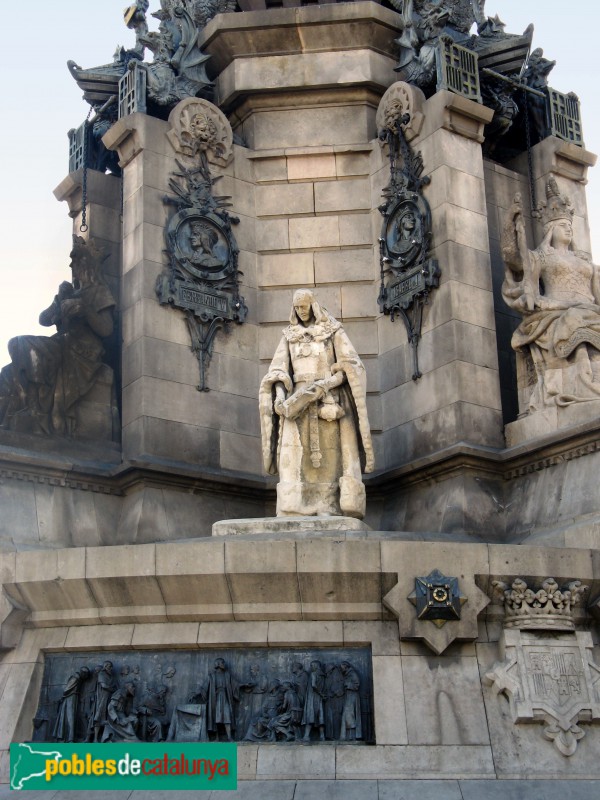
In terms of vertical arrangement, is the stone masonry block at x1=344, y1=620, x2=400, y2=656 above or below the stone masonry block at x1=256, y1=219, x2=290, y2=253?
below

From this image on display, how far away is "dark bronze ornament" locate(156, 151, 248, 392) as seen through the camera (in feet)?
62.4

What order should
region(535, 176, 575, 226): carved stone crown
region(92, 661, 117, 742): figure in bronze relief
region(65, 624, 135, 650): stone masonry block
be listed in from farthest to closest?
region(535, 176, 575, 226): carved stone crown
region(65, 624, 135, 650): stone masonry block
region(92, 661, 117, 742): figure in bronze relief

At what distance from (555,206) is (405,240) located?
228cm

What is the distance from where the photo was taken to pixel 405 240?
19266mm

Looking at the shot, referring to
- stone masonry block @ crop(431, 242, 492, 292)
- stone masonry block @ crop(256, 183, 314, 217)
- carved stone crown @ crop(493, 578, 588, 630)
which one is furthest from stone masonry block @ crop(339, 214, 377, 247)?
carved stone crown @ crop(493, 578, 588, 630)

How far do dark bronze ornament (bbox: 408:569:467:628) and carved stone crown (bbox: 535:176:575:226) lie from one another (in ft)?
25.7

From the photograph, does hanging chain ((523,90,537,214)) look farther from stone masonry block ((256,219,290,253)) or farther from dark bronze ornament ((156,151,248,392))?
dark bronze ornament ((156,151,248,392))

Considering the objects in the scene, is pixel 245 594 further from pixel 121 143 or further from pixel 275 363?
pixel 121 143

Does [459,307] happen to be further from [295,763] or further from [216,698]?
[295,763]

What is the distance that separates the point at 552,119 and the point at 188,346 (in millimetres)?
7295

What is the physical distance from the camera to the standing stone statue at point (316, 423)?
15391mm

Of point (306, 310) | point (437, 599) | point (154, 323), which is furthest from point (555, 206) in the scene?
point (437, 599)

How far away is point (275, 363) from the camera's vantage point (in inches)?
627

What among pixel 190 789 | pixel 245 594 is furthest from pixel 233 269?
pixel 190 789
